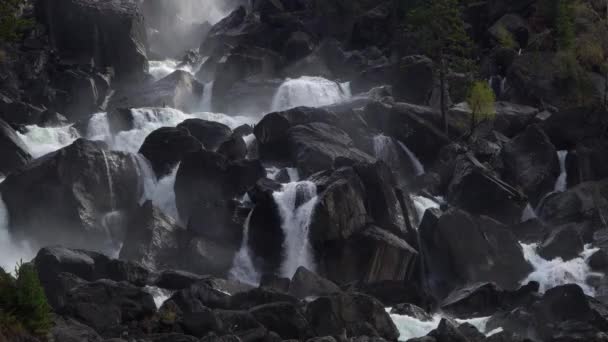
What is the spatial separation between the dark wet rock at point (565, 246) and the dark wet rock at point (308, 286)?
14.8 meters

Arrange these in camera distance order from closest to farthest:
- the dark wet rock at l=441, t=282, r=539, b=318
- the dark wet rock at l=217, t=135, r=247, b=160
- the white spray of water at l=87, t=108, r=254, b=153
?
1. the dark wet rock at l=441, t=282, r=539, b=318
2. the dark wet rock at l=217, t=135, r=247, b=160
3. the white spray of water at l=87, t=108, r=254, b=153

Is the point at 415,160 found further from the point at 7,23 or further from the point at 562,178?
the point at 7,23

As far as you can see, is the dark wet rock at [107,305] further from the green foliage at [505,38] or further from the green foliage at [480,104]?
the green foliage at [505,38]

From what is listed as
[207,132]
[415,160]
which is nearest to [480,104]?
[415,160]

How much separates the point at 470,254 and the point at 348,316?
15.3m

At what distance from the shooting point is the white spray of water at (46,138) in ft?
200

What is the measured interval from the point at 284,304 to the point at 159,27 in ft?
252

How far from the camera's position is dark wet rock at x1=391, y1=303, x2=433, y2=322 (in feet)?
139

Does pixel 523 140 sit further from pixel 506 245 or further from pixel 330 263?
pixel 330 263

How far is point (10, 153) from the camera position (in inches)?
2237

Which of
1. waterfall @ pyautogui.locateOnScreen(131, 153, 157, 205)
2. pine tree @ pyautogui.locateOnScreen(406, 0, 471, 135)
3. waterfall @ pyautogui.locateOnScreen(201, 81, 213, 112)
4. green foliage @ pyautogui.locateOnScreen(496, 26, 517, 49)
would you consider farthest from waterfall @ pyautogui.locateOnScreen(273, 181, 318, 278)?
green foliage @ pyautogui.locateOnScreen(496, 26, 517, 49)

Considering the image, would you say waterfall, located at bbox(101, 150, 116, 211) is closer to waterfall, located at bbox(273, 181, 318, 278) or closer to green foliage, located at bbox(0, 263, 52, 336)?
waterfall, located at bbox(273, 181, 318, 278)

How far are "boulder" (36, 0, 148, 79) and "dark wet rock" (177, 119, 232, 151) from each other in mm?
24008

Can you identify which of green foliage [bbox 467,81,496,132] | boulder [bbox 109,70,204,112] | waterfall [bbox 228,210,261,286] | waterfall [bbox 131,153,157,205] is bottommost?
waterfall [bbox 228,210,261,286]
